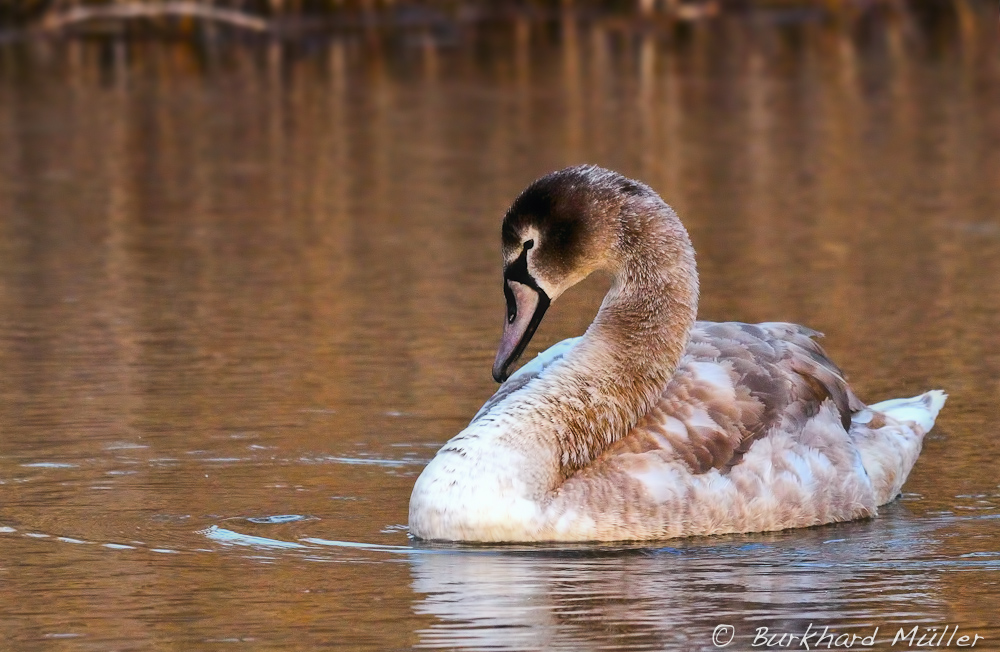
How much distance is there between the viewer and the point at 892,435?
10359 millimetres

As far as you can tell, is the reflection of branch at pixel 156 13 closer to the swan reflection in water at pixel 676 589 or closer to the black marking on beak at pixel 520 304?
the black marking on beak at pixel 520 304

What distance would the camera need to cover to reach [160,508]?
31.5 feet

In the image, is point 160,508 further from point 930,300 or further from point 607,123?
point 607,123

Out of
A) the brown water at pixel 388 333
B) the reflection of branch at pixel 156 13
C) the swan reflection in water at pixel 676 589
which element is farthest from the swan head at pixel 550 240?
the reflection of branch at pixel 156 13

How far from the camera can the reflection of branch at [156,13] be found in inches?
1537

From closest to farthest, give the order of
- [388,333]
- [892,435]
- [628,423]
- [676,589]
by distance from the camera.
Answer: [676,589]
[628,423]
[892,435]
[388,333]

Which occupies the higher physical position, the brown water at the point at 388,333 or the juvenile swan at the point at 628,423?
the juvenile swan at the point at 628,423

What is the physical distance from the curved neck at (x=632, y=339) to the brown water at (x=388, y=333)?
0.73m

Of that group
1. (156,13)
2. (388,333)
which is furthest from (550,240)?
(156,13)

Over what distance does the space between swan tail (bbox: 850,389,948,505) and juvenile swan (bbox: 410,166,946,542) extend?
0.08ft

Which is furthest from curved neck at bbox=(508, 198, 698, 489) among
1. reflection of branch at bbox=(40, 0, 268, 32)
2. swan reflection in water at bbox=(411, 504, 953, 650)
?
reflection of branch at bbox=(40, 0, 268, 32)

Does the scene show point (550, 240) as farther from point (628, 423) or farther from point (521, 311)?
point (628, 423)

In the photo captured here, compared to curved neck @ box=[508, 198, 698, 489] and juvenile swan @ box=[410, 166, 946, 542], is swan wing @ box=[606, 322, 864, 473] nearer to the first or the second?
juvenile swan @ box=[410, 166, 946, 542]

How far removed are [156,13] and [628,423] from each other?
1374 inches
